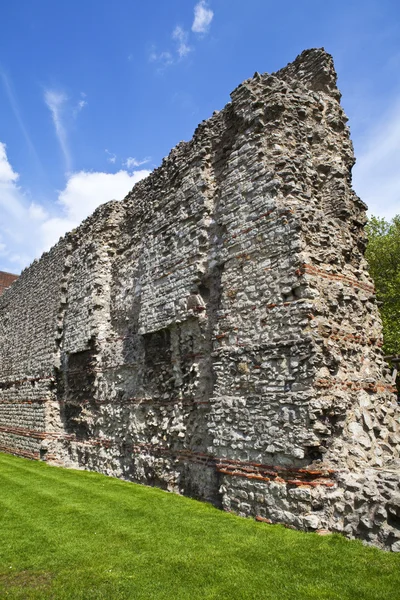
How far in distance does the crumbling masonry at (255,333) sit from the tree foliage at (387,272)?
10578 mm

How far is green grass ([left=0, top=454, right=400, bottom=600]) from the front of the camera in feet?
13.1

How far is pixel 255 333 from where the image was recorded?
6.63 meters

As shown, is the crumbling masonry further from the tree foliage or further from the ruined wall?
the ruined wall

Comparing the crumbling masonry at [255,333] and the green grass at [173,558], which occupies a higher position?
the crumbling masonry at [255,333]

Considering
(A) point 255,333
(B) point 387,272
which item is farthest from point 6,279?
(A) point 255,333

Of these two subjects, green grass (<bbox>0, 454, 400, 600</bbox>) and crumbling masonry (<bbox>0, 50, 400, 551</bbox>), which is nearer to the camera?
green grass (<bbox>0, 454, 400, 600</bbox>)

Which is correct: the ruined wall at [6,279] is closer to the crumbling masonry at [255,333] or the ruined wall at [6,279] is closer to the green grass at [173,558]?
the crumbling masonry at [255,333]

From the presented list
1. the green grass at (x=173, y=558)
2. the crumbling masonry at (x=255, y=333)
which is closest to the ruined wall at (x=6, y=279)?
the crumbling masonry at (x=255, y=333)

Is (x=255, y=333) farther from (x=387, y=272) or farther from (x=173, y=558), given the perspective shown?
(x=387, y=272)

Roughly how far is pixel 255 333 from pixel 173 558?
3.11m

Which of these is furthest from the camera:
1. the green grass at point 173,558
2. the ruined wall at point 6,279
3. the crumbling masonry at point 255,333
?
the ruined wall at point 6,279

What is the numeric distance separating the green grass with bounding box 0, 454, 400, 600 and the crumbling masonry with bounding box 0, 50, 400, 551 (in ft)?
1.75

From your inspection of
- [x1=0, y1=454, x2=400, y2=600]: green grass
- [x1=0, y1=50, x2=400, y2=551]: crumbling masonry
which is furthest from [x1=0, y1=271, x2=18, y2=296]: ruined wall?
[x1=0, y1=454, x2=400, y2=600]: green grass

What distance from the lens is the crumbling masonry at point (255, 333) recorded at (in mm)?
5746
